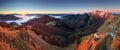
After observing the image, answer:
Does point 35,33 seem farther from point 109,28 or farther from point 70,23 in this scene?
point 109,28

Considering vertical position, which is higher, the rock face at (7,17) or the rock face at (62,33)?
the rock face at (7,17)

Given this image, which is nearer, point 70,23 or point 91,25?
point 70,23

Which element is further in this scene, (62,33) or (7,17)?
(62,33)

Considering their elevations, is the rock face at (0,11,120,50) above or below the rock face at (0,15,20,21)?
below

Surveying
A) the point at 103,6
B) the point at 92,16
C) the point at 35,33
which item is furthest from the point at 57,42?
the point at 103,6

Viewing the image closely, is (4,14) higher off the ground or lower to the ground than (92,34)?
higher

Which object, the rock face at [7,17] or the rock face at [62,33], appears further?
the rock face at [62,33]

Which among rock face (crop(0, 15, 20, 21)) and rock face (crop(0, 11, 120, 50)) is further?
rock face (crop(0, 11, 120, 50))

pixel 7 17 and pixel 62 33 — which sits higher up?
pixel 7 17
